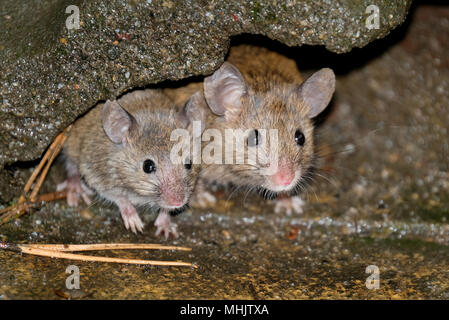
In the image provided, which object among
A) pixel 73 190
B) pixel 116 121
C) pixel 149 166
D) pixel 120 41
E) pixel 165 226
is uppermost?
pixel 120 41

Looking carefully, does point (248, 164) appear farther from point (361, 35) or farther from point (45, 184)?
point (45, 184)

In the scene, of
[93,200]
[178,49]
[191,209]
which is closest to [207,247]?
[191,209]

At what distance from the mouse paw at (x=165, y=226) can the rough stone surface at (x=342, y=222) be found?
85mm

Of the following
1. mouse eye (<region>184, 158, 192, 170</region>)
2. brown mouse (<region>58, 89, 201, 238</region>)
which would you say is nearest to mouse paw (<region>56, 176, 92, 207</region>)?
brown mouse (<region>58, 89, 201, 238</region>)

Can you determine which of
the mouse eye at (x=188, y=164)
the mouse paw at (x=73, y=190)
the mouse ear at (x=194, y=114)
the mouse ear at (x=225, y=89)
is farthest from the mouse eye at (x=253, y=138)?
the mouse paw at (x=73, y=190)

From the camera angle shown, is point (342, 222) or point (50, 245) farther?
point (342, 222)

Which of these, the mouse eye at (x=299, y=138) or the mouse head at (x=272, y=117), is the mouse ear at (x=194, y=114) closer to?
the mouse head at (x=272, y=117)

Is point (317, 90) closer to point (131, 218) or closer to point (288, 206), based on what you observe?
point (288, 206)

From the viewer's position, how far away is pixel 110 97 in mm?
4441

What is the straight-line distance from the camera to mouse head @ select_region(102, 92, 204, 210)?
4543 mm

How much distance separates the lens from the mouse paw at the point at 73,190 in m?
5.08

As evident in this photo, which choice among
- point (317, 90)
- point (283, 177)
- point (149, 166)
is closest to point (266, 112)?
point (317, 90)

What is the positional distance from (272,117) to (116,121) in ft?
4.29

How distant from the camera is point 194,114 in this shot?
4812 millimetres
